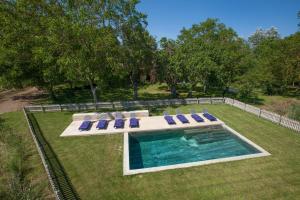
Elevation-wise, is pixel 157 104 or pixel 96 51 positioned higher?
pixel 96 51

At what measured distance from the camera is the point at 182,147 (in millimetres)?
16984

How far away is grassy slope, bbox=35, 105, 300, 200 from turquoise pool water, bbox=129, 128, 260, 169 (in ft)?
4.72

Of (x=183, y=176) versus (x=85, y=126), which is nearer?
(x=183, y=176)

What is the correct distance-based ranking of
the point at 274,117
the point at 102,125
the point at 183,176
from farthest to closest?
the point at 274,117, the point at 102,125, the point at 183,176

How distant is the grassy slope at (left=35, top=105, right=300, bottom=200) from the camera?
10.4m

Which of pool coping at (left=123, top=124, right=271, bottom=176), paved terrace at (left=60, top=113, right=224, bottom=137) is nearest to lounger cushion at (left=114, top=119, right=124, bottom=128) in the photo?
paved terrace at (left=60, top=113, right=224, bottom=137)

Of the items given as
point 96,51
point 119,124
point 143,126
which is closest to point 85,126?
point 119,124

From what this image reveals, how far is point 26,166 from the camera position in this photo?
499 inches

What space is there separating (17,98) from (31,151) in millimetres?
19949

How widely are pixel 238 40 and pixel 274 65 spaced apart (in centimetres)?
756

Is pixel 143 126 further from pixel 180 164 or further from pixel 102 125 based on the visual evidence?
pixel 180 164

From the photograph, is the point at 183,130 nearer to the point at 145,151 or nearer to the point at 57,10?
the point at 145,151

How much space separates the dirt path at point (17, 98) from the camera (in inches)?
1020

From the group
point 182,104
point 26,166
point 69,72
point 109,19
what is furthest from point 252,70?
point 26,166
